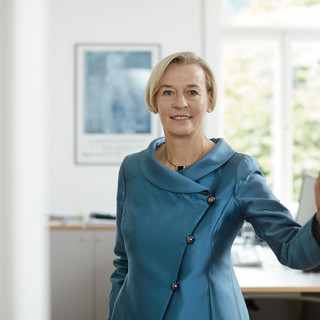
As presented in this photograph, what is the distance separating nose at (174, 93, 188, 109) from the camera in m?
1.21

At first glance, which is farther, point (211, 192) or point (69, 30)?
point (69, 30)

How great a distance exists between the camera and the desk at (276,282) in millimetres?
1949

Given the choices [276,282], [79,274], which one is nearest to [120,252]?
[276,282]

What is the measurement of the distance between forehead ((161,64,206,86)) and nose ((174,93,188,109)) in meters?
0.04

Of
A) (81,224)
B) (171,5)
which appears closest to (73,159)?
(81,224)

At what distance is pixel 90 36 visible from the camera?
3725 mm

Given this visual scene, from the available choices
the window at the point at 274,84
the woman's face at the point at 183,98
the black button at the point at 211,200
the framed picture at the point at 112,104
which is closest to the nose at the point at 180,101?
the woman's face at the point at 183,98

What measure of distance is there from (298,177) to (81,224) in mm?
1924

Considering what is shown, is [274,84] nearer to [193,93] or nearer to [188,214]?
[193,93]

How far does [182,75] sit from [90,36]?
270 centimetres

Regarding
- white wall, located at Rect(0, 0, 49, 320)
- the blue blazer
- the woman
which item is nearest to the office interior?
the woman

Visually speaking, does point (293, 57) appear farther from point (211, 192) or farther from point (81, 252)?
point (211, 192)

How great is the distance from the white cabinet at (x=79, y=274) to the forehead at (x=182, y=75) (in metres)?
2.09

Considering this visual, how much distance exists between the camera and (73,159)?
12.3 ft
